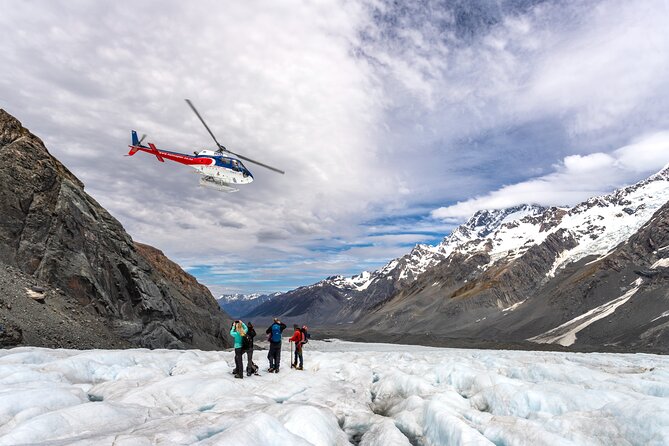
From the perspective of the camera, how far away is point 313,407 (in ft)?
38.9

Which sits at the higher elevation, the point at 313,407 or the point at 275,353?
the point at 275,353

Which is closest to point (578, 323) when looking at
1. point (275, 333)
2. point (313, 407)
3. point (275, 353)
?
point (275, 353)

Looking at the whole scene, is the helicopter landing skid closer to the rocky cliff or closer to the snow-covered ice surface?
the rocky cliff

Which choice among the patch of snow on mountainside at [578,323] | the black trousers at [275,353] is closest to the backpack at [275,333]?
the black trousers at [275,353]

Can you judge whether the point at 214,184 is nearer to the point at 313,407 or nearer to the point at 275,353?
the point at 275,353

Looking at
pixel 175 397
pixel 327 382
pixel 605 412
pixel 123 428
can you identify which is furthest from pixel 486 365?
pixel 123 428

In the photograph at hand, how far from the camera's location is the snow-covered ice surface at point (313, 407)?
9336 millimetres

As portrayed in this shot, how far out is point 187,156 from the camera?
42.1m

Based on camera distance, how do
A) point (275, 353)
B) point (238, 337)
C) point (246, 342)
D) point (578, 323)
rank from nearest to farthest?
1. point (238, 337)
2. point (246, 342)
3. point (275, 353)
4. point (578, 323)

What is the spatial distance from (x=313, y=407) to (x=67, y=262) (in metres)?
38.3

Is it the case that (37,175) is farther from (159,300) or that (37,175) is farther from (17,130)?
(159,300)

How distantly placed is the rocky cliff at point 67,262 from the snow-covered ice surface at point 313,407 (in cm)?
1535

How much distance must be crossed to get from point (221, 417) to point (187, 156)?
3624 cm

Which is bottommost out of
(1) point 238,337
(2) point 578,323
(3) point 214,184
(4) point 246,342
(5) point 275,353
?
(2) point 578,323
